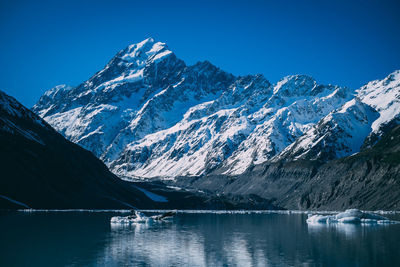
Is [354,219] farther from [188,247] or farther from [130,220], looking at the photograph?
[188,247]

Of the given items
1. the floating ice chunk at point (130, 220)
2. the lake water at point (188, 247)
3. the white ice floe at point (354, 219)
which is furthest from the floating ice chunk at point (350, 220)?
the floating ice chunk at point (130, 220)

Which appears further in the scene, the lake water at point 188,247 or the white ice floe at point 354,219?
the white ice floe at point 354,219

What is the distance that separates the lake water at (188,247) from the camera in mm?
77312

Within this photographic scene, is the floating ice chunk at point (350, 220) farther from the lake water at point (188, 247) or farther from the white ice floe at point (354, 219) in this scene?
the lake water at point (188, 247)

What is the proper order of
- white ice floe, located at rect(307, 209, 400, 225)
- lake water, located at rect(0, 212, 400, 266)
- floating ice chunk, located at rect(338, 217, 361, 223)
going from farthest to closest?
1. floating ice chunk, located at rect(338, 217, 361, 223)
2. white ice floe, located at rect(307, 209, 400, 225)
3. lake water, located at rect(0, 212, 400, 266)

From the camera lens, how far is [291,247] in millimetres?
95938

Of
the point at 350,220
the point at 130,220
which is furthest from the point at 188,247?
the point at 350,220

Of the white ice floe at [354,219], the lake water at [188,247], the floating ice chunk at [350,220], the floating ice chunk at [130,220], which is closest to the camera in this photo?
the lake water at [188,247]

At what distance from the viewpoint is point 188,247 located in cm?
9625

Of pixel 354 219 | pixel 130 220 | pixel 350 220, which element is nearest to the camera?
pixel 350 220

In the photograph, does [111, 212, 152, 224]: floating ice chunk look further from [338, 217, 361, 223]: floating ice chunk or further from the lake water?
[338, 217, 361, 223]: floating ice chunk

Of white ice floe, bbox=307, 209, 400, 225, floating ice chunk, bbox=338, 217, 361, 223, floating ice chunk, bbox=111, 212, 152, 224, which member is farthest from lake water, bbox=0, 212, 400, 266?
floating ice chunk, bbox=338, 217, 361, 223

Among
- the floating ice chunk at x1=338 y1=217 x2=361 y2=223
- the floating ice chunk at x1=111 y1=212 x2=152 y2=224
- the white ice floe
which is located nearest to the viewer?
the floating ice chunk at x1=111 y1=212 x2=152 y2=224

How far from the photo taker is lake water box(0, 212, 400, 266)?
7731cm
